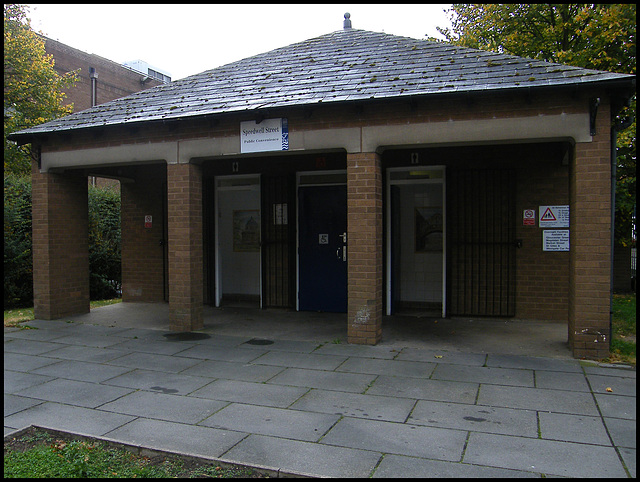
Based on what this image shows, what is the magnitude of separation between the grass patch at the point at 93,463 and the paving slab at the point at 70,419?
261mm

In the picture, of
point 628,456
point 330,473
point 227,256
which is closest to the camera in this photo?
point 330,473

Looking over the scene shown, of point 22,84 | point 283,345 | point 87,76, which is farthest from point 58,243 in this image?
point 87,76

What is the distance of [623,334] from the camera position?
26.7 ft

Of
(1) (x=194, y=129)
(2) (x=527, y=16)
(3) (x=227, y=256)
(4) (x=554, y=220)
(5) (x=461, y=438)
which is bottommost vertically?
(5) (x=461, y=438)

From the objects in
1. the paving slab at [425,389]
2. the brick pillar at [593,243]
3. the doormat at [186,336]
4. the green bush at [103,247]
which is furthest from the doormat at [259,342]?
the green bush at [103,247]

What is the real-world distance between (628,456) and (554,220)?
5612 millimetres

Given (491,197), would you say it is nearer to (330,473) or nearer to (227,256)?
(227,256)

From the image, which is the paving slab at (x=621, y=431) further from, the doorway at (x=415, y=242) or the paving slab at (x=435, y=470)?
the doorway at (x=415, y=242)

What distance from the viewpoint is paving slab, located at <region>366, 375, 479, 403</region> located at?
17.3 ft

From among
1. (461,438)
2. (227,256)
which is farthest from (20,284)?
(461,438)

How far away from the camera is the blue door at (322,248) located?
9.89m

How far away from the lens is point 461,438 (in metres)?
4.24

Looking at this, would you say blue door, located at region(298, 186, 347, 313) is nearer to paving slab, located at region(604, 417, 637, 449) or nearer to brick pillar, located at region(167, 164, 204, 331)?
brick pillar, located at region(167, 164, 204, 331)

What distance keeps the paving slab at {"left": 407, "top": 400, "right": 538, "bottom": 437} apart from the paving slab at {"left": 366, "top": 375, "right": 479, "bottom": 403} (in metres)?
0.21
